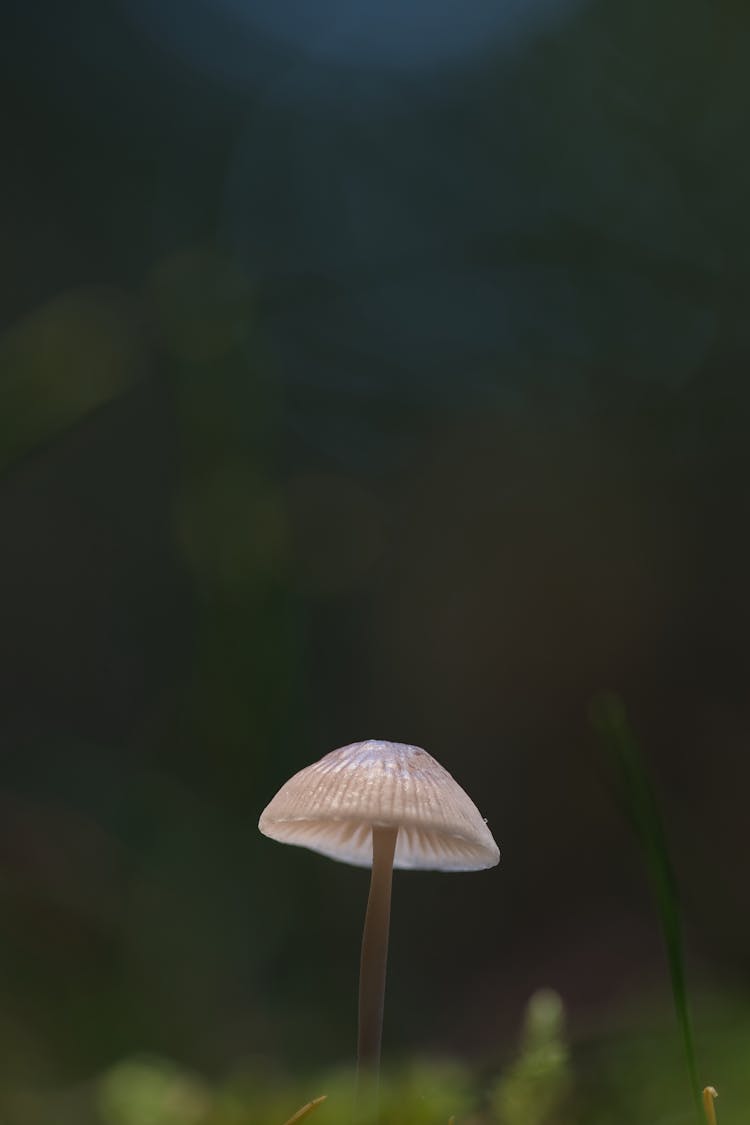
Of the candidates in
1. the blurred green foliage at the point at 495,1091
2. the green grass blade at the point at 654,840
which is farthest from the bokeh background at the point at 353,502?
the green grass blade at the point at 654,840

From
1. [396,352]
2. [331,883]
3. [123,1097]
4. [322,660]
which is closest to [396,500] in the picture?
[322,660]

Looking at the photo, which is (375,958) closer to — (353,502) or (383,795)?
(383,795)

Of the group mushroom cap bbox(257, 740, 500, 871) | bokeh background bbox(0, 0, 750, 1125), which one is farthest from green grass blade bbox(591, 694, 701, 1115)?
bokeh background bbox(0, 0, 750, 1125)

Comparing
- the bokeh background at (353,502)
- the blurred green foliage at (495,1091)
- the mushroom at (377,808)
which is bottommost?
the blurred green foliage at (495,1091)

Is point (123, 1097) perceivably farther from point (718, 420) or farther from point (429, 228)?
point (429, 228)

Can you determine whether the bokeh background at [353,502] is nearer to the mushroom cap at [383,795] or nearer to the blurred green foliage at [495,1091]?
the blurred green foliage at [495,1091]

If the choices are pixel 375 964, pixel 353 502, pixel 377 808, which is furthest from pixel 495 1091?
pixel 353 502
